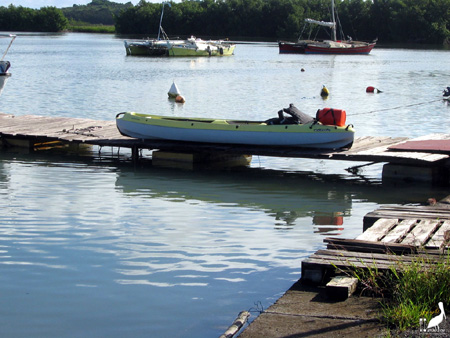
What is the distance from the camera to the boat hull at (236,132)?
16.3 meters

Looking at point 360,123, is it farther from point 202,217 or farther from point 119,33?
point 119,33

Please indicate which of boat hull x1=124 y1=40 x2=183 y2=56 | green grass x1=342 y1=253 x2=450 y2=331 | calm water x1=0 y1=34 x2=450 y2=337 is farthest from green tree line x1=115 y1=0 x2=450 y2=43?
green grass x1=342 y1=253 x2=450 y2=331

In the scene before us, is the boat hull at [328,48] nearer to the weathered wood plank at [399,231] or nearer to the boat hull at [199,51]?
the boat hull at [199,51]

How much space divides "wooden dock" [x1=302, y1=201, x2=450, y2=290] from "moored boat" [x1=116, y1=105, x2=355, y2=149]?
21.1 ft

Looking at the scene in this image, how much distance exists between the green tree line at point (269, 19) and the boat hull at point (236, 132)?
10104 cm

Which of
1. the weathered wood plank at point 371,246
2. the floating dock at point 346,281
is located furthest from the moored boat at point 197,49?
the weathered wood plank at point 371,246

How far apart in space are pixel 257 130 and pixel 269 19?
12062 centimetres

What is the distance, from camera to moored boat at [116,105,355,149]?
16.3m

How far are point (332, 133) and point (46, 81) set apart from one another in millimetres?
31626

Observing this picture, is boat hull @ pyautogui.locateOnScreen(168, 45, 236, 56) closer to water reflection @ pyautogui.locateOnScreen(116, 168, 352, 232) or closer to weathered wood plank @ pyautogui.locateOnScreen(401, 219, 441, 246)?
water reflection @ pyautogui.locateOnScreen(116, 168, 352, 232)

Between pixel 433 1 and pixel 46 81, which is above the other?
pixel 433 1

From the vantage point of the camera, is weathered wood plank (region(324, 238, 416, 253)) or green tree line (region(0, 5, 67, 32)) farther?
green tree line (region(0, 5, 67, 32))

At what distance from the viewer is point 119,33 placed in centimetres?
15612

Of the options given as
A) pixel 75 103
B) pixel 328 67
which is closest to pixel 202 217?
pixel 75 103
